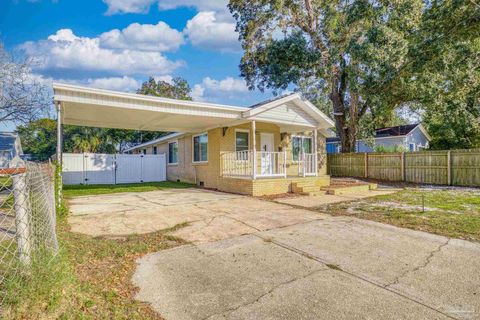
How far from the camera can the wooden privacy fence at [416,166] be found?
42.0 feet

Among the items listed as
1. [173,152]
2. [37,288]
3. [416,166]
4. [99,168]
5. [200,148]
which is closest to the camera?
[37,288]

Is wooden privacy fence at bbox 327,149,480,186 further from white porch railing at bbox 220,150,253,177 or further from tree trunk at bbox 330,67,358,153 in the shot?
white porch railing at bbox 220,150,253,177

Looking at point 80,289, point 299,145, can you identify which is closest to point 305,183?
point 299,145

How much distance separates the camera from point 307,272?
11.8 ft

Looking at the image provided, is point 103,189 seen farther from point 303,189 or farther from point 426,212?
point 426,212

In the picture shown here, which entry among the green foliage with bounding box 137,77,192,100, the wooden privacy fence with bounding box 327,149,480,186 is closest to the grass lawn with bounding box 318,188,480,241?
the wooden privacy fence with bounding box 327,149,480,186

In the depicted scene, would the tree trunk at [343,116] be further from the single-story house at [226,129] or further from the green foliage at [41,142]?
the green foliage at [41,142]

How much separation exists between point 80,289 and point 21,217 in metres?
0.97

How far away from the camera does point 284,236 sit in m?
5.12

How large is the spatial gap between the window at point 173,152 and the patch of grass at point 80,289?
1412 cm

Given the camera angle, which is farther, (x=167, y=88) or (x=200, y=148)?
(x=167, y=88)

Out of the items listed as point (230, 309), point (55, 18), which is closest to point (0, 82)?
point (55, 18)

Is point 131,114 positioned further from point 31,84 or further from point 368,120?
point 368,120

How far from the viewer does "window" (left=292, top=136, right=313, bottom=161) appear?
15691 mm
